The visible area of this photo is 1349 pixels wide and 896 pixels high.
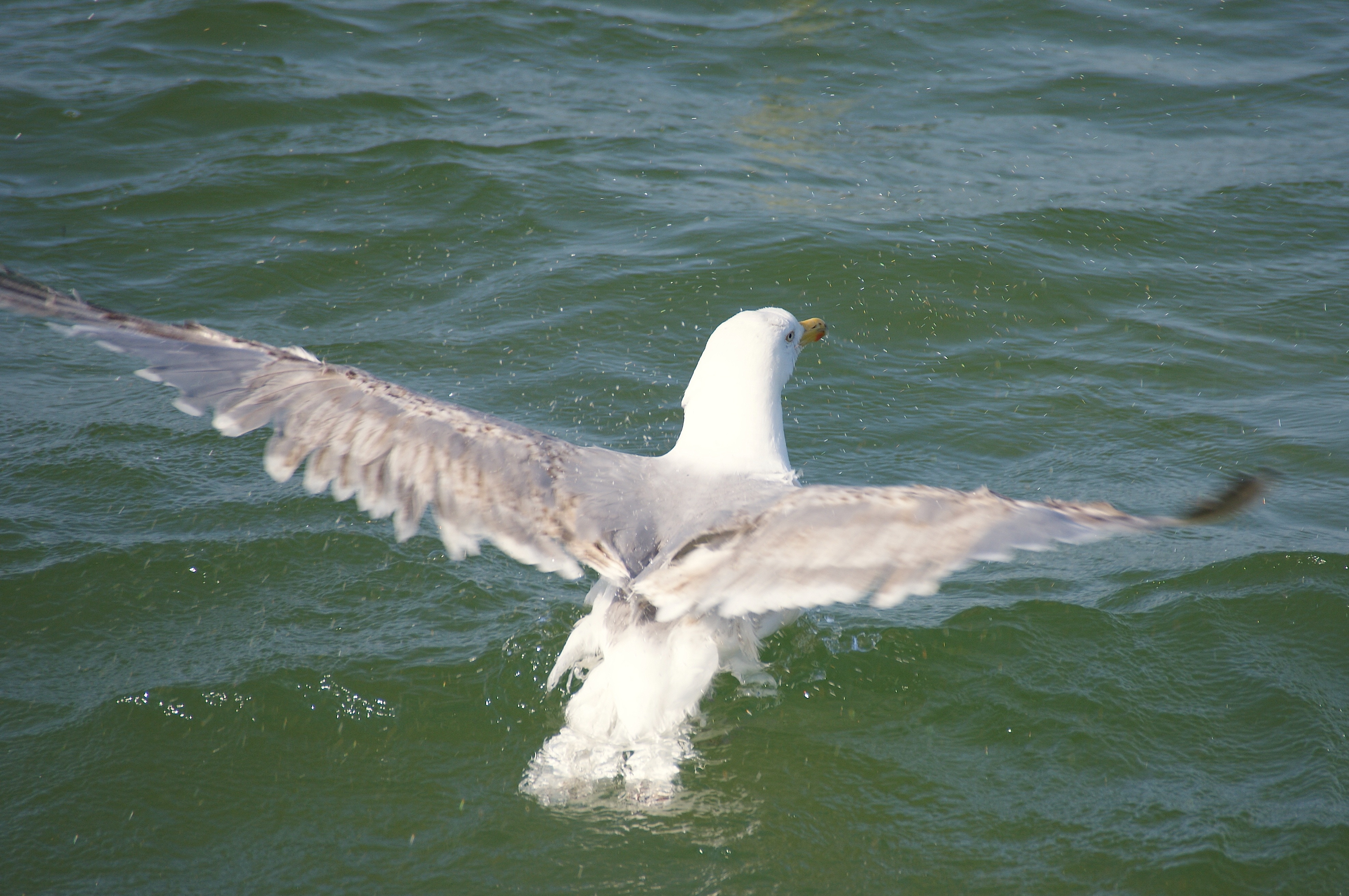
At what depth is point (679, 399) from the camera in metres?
5.68

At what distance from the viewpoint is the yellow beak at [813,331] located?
4.61 m

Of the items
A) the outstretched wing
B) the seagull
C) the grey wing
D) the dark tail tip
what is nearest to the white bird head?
the seagull

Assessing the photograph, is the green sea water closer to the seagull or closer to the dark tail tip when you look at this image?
the seagull

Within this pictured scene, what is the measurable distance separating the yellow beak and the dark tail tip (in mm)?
2277

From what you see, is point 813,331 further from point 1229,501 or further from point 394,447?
point 1229,501

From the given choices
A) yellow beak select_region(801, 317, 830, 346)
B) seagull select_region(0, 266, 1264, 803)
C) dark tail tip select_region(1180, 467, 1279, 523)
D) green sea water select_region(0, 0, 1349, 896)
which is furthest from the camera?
yellow beak select_region(801, 317, 830, 346)

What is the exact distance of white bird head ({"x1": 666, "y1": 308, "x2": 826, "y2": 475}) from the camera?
382 cm

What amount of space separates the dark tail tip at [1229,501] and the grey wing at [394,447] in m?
1.54

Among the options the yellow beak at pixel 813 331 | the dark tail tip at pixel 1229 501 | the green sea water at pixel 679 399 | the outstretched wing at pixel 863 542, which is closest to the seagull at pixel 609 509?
the outstretched wing at pixel 863 542

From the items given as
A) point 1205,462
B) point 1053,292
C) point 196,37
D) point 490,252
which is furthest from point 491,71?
point 1205,462

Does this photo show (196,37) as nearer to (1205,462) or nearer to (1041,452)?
(1041,452)

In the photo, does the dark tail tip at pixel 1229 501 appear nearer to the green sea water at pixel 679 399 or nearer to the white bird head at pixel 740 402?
the green sea water at pixel 679 399

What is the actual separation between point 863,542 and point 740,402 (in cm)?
118

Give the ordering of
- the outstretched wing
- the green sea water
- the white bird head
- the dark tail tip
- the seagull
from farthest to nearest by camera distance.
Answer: the white bird head, the green sea water, the seagull, the outstretched wing, the dark tail tip
